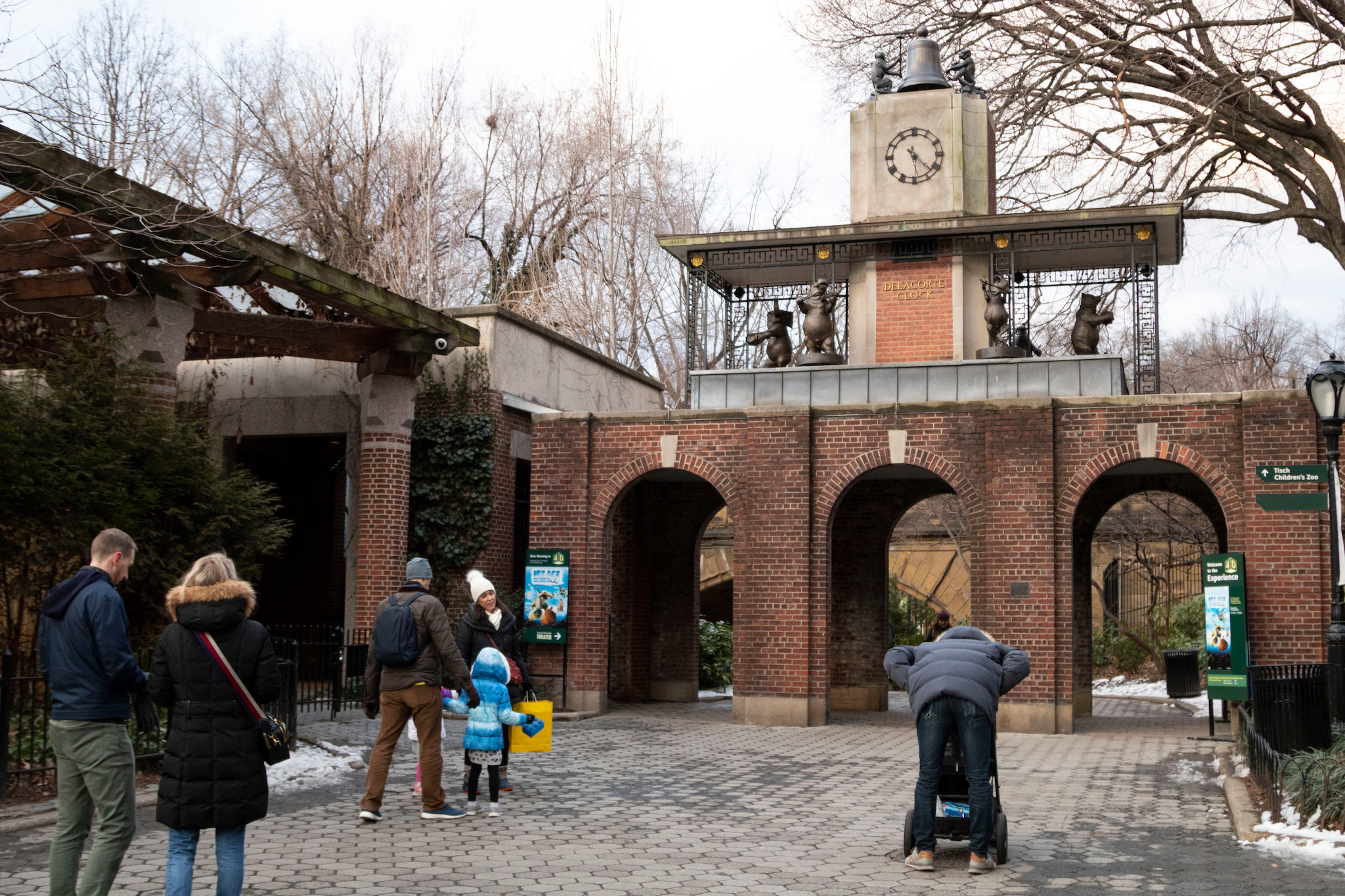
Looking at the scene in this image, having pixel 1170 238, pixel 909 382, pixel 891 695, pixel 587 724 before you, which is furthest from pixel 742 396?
pixel 891 695

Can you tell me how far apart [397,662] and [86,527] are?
3.63 metres

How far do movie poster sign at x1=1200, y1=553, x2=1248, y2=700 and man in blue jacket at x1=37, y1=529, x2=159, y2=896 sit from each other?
41.4 feet

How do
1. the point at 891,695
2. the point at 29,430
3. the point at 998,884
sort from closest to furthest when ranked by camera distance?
1. the point at 998,884
2. the point at 29,430
3. the point at 891,695

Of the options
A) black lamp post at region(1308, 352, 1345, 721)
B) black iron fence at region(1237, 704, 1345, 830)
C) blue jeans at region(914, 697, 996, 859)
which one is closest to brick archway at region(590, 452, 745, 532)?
black lamp post at region(1308, 352, 1345, 721)

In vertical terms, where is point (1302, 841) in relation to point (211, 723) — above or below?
below

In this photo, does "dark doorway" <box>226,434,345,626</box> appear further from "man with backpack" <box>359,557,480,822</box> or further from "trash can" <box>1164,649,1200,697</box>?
"trash can" <box>1164,649,1200,697</box>

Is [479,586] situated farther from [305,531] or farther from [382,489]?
[305,531]

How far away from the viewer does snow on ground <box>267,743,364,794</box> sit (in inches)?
412

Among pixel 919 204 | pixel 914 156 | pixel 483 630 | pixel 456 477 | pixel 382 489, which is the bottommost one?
pixel 483 630

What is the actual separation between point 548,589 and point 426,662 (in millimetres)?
9510

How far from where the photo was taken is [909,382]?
58.4ft

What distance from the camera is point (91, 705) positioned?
234 inches

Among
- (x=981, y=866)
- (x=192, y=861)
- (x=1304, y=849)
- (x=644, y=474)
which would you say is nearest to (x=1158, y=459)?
(x=644, y=474)

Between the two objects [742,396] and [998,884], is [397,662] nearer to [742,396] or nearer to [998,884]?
[998,884]
